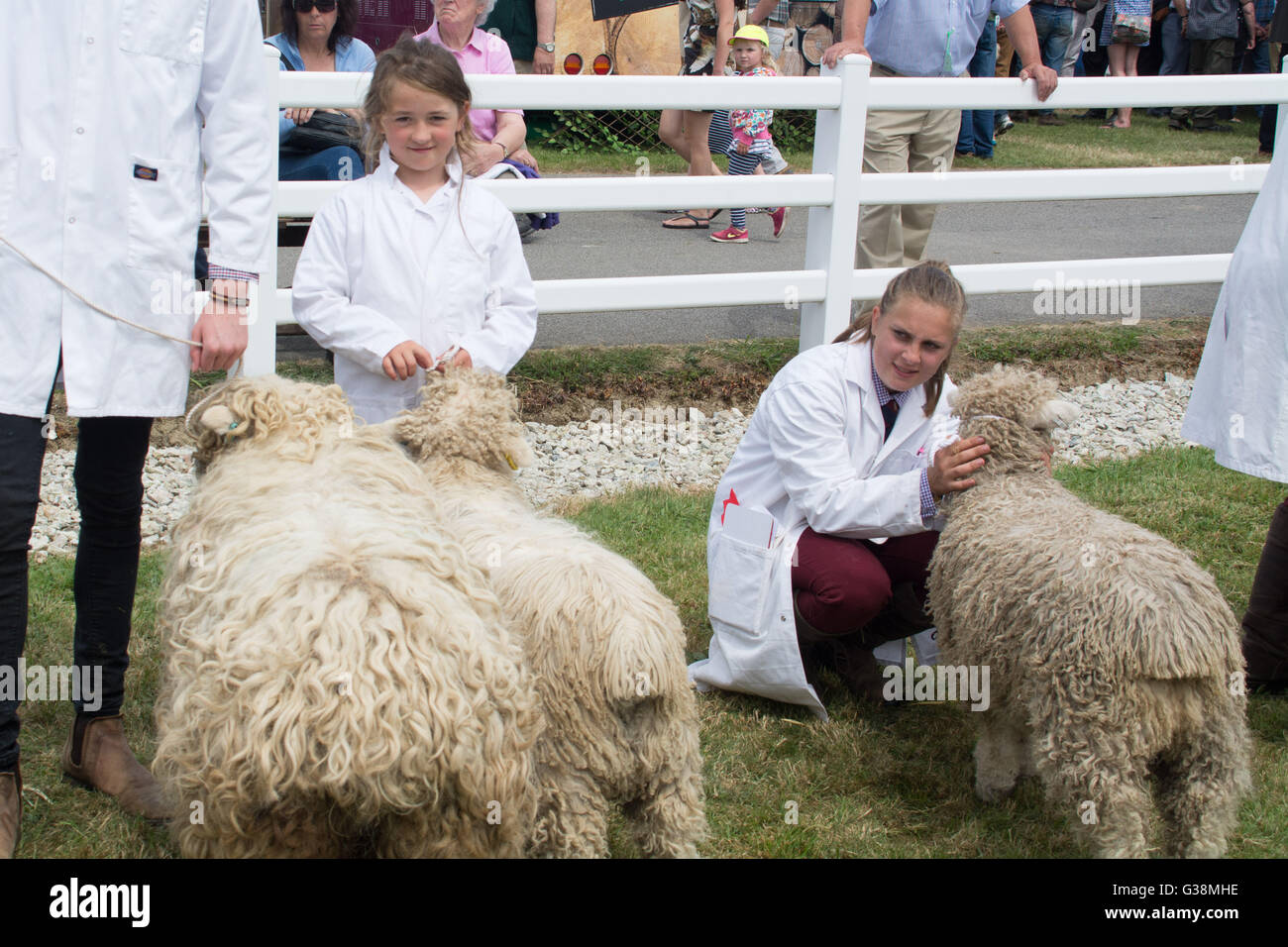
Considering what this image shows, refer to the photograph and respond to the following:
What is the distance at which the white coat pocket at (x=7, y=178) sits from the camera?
9.18 feet

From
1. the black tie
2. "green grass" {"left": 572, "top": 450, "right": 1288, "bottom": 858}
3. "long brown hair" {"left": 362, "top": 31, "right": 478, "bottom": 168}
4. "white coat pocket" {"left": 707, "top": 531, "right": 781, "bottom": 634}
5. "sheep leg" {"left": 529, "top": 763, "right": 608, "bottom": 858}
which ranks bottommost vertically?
"green grass" {"left": 572, "top": 450, "right": 1288, "bottom": 858}

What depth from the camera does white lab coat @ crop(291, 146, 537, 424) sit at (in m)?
3.88

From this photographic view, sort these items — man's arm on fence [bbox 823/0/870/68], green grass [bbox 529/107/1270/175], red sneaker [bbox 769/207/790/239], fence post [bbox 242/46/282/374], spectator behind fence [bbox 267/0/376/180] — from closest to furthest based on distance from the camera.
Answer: fence post [bbox 242/46/282/374], spectator behind fence [bbox 267/0/376/180], man's arm on fence [bbox 823/0/870/68], red sneaker [bbox 769/207/790/239], green grass [bbox 529/107/1270/175]

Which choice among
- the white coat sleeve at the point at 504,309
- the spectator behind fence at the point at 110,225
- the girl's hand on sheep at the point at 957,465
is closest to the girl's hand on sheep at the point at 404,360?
the white coat sleeve at the point at 504,309

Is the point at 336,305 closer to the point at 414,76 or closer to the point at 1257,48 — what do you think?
the point at 414,76

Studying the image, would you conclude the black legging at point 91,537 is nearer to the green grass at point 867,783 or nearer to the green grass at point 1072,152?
the green grass at point 867,783

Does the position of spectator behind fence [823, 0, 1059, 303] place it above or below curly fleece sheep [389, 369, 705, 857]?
above

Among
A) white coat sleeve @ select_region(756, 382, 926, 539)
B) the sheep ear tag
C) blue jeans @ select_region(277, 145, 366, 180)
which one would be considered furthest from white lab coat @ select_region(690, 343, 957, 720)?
blue jeans @ select_region(277, 145, 366, 180)

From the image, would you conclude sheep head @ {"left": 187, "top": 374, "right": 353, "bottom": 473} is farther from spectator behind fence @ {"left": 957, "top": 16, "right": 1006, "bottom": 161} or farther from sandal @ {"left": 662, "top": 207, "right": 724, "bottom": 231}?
spectator behind fence @ {"left": 957, "top": 16, "right": 1006, "bottom": 161}

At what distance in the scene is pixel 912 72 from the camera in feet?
24.1

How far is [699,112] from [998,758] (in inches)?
275

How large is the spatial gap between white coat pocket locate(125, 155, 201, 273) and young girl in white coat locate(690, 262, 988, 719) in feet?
6.21
